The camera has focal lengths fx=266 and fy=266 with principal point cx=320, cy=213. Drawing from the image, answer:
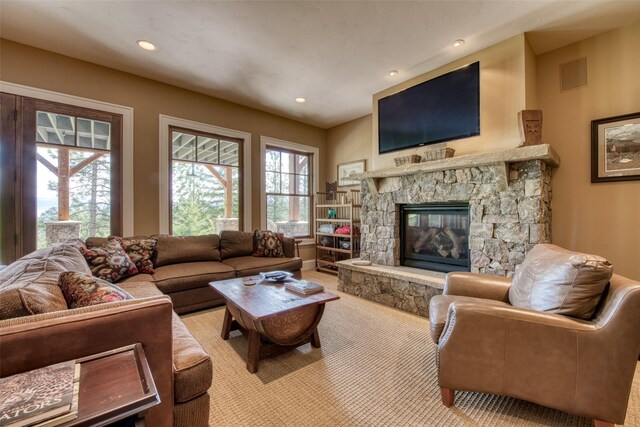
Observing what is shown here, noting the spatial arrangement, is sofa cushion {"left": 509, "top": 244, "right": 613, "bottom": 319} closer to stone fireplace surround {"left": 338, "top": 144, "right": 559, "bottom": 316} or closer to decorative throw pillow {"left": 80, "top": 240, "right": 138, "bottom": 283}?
stone fireplace surround {"left": 338, "top": 144, "right": 559, "bottom": 316}

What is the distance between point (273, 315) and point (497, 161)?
235 cm

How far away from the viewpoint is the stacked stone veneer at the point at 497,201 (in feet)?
7.86

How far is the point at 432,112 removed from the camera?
3.13 meters

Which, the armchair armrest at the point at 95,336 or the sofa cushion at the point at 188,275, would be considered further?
the sofa cushion at the point at 188,275

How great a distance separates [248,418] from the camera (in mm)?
1461

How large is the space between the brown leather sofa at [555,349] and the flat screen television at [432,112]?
1.85 m

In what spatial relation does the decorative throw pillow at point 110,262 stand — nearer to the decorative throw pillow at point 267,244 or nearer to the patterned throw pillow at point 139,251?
the patterned throw pillow at point 139,251

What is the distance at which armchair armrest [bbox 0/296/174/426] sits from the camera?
0.82 meters

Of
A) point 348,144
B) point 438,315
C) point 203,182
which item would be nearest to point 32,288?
point 438,315

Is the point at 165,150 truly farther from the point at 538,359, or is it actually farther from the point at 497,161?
the point at 538,359

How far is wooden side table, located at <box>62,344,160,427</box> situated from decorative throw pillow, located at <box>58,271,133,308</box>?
14.6 inches

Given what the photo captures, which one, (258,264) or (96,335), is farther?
(258,264)

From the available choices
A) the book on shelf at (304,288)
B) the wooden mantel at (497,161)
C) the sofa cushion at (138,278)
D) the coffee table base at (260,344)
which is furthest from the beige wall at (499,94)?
the sofa cushion at (138,278)

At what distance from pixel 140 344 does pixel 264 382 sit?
1.04 m
